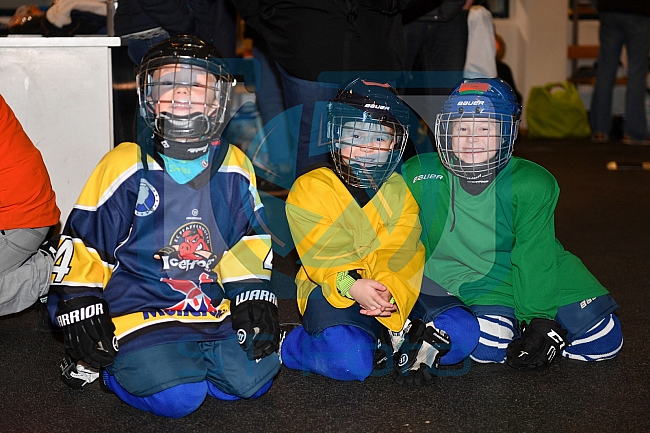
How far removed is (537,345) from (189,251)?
814mm

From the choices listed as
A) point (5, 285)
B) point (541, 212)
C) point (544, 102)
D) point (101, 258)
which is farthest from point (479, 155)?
point (544, 102)

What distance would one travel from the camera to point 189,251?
65.2 inches

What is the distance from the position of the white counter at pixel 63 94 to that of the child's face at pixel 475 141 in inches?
42.4


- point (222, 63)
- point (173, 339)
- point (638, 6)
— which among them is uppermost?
point (638, 6)

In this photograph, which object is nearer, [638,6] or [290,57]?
[290,57]

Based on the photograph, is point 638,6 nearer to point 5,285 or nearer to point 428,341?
point 428,341

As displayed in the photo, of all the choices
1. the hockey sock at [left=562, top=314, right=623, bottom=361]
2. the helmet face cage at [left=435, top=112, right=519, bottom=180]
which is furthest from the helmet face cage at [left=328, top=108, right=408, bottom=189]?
the hockey sock at [left=562, top=314, right=623, bottom=361]

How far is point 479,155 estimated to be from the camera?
1.81 m

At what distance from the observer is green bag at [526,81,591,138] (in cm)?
679

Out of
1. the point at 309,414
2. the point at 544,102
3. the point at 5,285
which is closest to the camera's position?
the point at 309,414

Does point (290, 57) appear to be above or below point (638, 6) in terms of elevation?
below

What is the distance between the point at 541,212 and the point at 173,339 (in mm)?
903

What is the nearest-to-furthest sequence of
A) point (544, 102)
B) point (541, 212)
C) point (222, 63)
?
A: point (222, 63) < point (541, 212) < point (544, 102)

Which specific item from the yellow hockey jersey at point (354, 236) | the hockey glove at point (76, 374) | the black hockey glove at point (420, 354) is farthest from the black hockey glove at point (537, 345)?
the hockey glove at point (76, 374)
